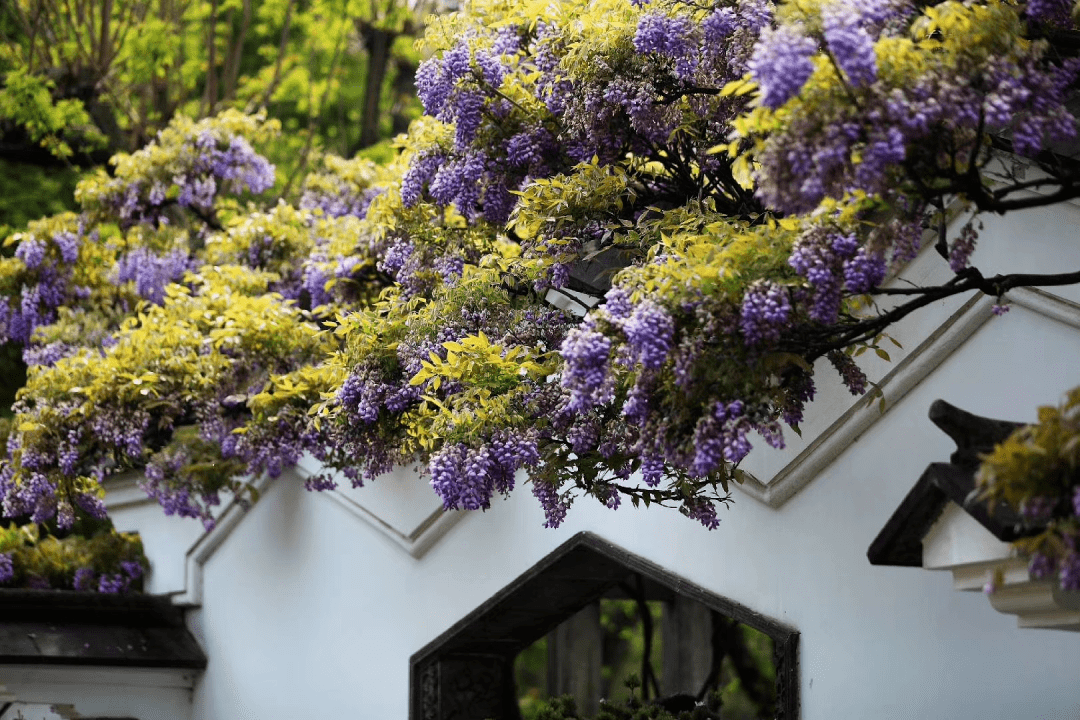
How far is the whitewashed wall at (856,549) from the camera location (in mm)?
4984

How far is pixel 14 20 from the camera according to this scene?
42.5 feet

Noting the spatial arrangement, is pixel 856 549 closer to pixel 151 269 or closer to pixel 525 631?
pixel 525 631

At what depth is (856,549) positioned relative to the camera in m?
5.54

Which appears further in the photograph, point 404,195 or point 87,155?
point 87,155

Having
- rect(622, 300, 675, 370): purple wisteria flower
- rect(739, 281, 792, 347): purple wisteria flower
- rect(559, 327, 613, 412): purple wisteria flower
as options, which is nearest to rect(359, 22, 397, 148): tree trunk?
rect(559, 327, 613, 412): purple wisteria flower

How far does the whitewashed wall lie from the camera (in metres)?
4.98

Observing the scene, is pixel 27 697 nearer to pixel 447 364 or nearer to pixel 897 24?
pixel 447 364

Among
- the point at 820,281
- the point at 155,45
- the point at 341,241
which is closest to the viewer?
the point at 820,281

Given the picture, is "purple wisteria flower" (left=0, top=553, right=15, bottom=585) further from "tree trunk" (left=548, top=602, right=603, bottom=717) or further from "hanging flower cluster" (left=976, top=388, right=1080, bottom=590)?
"hanging flower cluster" (left=976, top=388, right=1080, bottom=590)

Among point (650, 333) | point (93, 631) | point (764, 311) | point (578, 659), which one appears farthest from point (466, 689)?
point (578, 659)

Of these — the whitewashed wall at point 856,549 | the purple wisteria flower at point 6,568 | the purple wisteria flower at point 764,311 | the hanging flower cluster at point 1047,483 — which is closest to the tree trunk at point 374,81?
the purple wisteria flower at point 6,568

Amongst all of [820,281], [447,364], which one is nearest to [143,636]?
[447,364]

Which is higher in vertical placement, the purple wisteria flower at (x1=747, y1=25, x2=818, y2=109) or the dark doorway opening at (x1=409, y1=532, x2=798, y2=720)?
the purple wisteria flower at (x1=747, y1=25, x2=818, y2=109)

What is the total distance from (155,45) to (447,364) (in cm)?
753
